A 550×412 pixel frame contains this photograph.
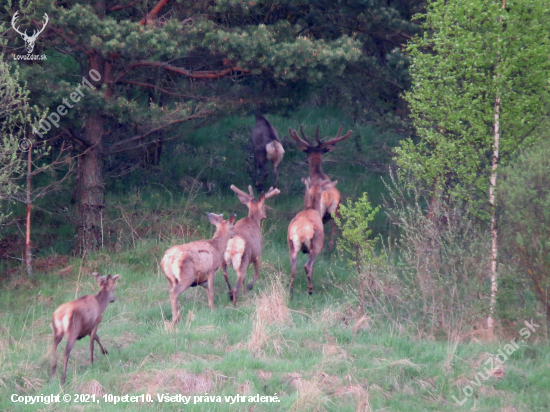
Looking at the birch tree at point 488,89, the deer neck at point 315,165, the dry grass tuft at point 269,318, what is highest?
the birch tree at point 488,89

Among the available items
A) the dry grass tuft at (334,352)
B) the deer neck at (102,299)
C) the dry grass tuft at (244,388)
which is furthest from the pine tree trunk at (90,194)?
the dry grass tuft at (244,388)

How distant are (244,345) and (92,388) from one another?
1890 millimetres

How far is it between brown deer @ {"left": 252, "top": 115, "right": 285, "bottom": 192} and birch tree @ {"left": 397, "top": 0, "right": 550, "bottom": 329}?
6.95 meters

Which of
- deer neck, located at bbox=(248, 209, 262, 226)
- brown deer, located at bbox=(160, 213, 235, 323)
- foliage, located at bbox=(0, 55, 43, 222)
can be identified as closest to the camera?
brown deer, located at bbox=(160, 213, 235, 323)

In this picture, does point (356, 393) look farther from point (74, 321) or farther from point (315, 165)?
point (315, 165)

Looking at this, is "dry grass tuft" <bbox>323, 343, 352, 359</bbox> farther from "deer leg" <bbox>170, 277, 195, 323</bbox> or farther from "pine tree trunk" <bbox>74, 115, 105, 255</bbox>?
"pine tree trunk" <bbox>74, 115, 105, 255</bbox>

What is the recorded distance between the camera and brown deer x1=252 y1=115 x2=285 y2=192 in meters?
15.6

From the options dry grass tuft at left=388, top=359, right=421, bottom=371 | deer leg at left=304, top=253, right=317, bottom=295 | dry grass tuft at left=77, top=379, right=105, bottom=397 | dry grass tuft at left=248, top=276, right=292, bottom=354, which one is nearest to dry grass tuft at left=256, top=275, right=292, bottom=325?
dry grass tuft at left=248, top=276, right=292, bottom=354

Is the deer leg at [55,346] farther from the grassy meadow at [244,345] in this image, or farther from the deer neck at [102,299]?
the deer neck at [102,299]

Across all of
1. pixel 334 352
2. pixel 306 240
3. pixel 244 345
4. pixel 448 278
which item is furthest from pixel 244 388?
pixel 306 240

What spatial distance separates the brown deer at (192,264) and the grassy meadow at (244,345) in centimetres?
38

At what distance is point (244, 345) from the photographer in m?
7.52

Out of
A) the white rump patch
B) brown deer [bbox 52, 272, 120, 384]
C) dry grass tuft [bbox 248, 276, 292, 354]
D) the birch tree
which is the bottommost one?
dry grass tuft [bbox 248, 276, 292, 354]

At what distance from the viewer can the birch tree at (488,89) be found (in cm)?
817
